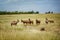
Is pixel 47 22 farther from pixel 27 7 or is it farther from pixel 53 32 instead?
pixel 27 7

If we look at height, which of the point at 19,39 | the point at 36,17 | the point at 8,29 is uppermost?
the point at 36,17

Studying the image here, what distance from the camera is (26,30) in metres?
2.11

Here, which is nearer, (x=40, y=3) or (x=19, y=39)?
(x=19, y=39)

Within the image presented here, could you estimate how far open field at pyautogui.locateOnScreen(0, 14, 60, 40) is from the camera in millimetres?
2074

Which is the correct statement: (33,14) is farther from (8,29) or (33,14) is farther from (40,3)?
→ (8,29)

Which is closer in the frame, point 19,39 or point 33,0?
point 19,39

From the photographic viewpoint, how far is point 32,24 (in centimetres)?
215

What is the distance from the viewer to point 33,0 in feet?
7.27

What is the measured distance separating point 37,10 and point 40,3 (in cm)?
13

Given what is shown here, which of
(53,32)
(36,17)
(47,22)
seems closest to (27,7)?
(36,17)

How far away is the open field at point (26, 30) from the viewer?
81.7 inches

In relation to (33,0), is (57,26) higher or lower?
lower

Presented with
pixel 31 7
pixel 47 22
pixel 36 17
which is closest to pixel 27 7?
pixel 31 7

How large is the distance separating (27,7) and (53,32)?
0.56m
